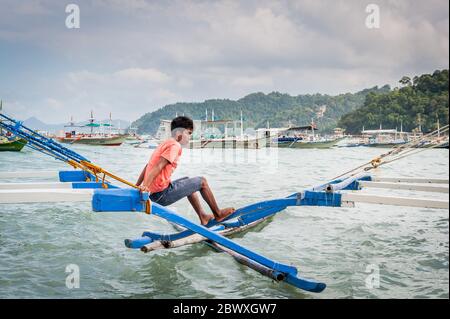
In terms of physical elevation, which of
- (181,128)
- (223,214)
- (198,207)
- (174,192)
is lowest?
(223,214)

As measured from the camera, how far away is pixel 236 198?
35.1 feet

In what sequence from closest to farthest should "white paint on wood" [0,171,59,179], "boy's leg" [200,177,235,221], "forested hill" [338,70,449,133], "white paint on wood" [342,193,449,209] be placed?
1. "white paint on wood" [342,193,449,209]
2. "boy's leg" [200,177,235,221]
3. "white paint on wood" [0,171,59,179]
4. "forested hill" [338,70,449,133]

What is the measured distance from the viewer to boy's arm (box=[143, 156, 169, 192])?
4.71m

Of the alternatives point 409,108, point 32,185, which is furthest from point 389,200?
Result: point 409,108

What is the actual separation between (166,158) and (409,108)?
88.4m

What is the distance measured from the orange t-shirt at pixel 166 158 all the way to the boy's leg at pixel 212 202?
19.5 inches

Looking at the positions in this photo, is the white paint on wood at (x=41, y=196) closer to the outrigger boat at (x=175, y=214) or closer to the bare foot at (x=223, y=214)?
the outrigger boat at (x=175, y=214)

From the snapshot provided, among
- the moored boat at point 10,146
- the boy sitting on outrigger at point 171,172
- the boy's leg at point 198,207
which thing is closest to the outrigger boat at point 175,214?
the boy's leg at point 198,207

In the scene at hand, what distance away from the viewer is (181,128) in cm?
498

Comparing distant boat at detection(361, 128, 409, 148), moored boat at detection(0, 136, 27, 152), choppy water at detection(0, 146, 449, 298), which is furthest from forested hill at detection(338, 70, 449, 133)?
choppy water at detection(0, 146, 449, 298)

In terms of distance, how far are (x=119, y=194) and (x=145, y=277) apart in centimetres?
129

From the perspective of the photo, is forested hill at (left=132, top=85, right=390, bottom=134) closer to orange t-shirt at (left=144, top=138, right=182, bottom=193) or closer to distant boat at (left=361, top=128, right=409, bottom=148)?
distant boat at (left=361, top=128, right=409, bottom=148)

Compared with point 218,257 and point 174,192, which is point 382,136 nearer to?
point 218,257
